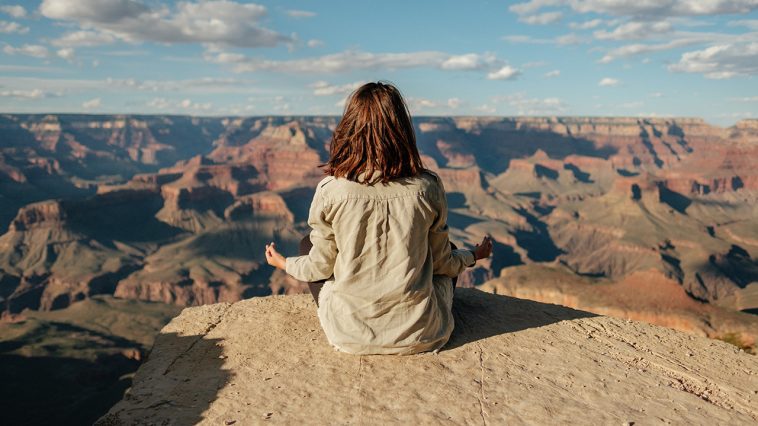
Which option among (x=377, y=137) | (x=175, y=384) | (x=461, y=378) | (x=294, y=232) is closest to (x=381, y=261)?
(x=377, y=137)

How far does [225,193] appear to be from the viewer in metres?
144

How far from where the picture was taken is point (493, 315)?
24.6 feet

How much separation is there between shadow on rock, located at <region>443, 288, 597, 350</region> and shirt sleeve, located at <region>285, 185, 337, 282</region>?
73.8 inches

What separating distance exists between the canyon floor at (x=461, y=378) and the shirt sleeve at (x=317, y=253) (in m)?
1.16

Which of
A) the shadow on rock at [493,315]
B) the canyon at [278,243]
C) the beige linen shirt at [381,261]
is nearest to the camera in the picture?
the beige linen shirt at [381,261]

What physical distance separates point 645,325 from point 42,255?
121659mm

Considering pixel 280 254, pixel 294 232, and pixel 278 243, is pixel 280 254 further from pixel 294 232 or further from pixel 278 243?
pixel 294 232

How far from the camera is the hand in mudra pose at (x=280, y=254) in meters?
5.52

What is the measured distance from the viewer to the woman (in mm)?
4570

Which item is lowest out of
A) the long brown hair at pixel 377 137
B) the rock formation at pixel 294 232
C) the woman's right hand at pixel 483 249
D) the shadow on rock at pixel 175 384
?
the rock formation at pixel 294 232

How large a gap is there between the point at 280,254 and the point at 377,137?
6.08 feet

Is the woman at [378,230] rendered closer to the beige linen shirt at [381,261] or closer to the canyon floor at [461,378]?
the beige linen shirt at [381,261]

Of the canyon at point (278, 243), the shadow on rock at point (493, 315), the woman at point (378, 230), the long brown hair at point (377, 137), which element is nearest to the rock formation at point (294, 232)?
the canyon at point (278, 243)

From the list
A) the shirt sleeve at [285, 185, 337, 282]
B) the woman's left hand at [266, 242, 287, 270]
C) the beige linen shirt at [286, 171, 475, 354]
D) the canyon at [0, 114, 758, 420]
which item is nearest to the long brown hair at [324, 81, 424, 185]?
the beige linen shirt at [286, 171, 475, 354]
